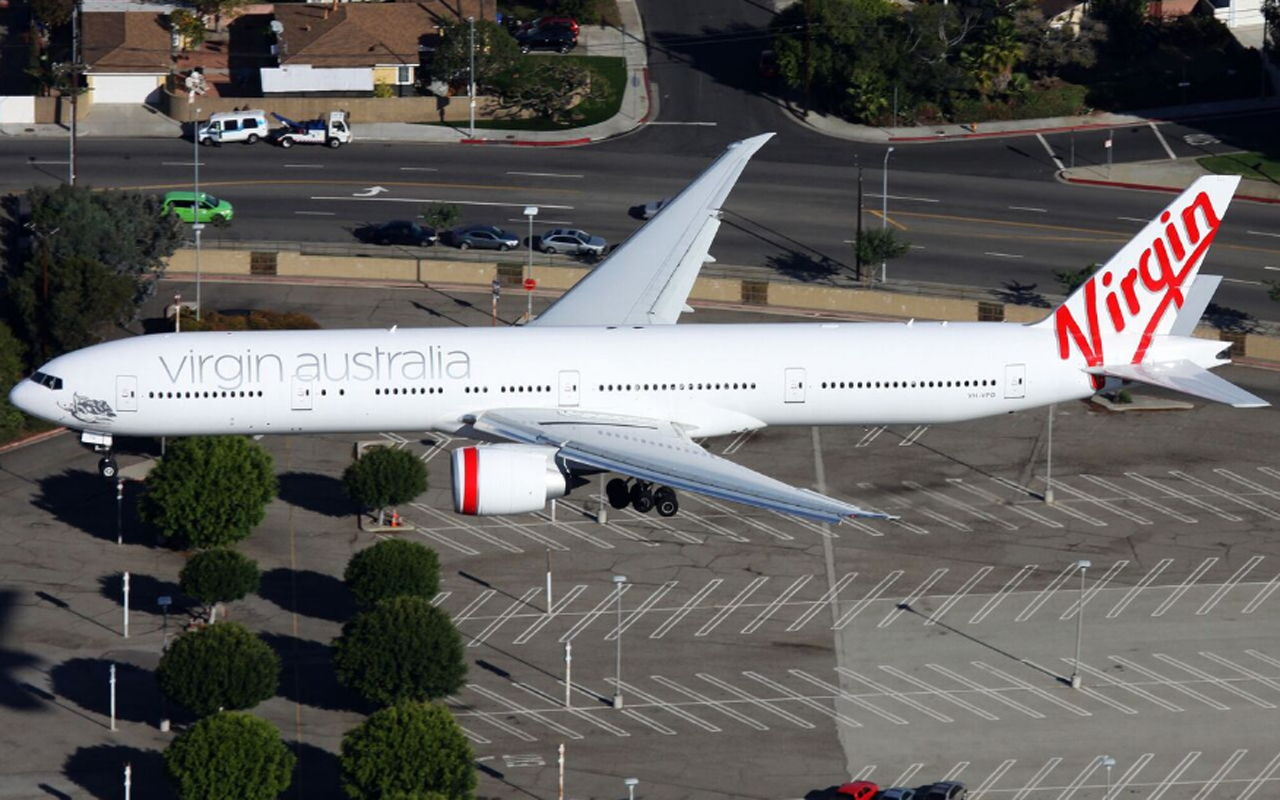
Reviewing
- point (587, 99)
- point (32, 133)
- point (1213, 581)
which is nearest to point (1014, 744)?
point (1213, 581)

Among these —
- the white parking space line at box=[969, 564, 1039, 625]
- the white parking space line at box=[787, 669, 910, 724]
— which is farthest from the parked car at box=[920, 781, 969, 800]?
the white parking space line at box=[969, 564, 1039, 625]

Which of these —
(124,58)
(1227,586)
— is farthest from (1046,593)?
(124,58)

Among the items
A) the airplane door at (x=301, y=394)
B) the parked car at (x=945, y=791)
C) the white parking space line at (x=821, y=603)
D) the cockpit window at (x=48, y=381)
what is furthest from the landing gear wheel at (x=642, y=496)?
the cockpit window at (x=48, y=381)

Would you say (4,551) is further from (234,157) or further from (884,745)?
(234,157)

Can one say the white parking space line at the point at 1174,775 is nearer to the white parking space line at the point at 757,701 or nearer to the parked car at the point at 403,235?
the white parking space line at the point at 757,701

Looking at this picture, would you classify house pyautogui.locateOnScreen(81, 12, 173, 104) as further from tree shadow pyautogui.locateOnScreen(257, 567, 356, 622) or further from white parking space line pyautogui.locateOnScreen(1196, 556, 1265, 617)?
white parking space line pyautogui.locateOnScreen(1196, 556, 1265, 617)

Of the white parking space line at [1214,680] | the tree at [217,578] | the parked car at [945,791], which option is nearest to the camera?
the parked car at [945,791]
